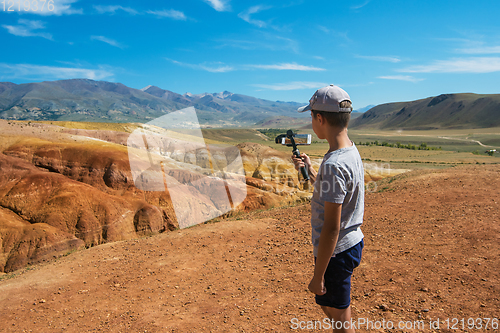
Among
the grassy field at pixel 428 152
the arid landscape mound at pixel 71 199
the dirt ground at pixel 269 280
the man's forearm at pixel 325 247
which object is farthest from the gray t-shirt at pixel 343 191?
the grassy field at pixel 428 152

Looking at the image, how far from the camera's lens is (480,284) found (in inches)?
201

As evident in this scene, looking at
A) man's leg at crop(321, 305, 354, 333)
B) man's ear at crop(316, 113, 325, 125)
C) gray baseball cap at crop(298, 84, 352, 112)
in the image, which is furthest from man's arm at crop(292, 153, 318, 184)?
man's leg at crop(321, 305, 354, 333)

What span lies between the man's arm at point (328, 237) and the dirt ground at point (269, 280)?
273cm

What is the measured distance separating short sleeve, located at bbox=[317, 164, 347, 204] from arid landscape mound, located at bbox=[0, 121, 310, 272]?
662 inches

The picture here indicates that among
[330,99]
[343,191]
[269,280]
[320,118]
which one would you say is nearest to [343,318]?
[343,191]

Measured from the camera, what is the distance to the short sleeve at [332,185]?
2.34 meters

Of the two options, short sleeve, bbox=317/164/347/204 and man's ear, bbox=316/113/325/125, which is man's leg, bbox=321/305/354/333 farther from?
man's ear, bbox=316/113/325/125

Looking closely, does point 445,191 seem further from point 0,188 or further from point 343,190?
point 0,188

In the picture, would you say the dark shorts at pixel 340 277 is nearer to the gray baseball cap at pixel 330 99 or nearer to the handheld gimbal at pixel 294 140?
the handheld gimbal at pixel 294 140

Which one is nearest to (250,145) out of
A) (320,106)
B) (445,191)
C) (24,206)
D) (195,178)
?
(195,178)

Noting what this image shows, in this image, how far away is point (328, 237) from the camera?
2.44m

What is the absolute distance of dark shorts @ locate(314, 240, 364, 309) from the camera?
8.73 feet

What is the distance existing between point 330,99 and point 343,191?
0.80m

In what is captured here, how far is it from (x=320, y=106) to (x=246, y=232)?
7853 mm
